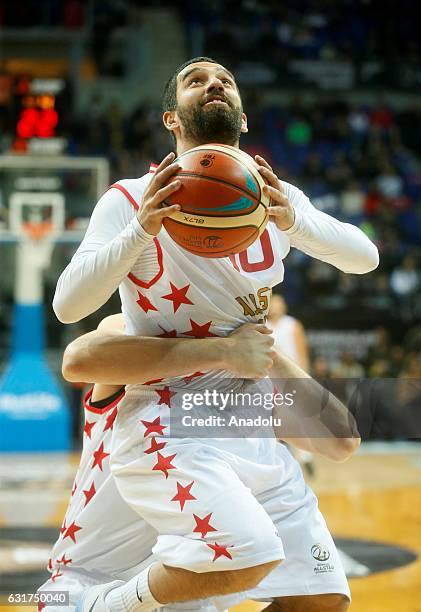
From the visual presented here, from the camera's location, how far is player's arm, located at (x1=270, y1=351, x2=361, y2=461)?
330cm

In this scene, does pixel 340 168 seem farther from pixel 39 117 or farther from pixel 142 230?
pixel 142 230

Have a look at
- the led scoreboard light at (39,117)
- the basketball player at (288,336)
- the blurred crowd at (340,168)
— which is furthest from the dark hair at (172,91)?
the blurred crowd at (340,168)

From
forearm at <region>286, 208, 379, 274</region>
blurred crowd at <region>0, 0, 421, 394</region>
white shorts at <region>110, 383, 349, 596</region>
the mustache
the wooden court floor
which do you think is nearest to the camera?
white shorts at <region>110, 383, 349, 596</region>

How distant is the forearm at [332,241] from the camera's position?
9.64 feet

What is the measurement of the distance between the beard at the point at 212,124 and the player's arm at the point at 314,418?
79 centimetres

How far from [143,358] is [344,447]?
90 cm

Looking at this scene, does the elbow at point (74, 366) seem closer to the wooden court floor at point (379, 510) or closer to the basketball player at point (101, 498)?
the basketball player at point (101, 498)

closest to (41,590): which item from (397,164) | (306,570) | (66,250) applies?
(306,570)

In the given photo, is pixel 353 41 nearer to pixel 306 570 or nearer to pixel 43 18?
pixel 43 18

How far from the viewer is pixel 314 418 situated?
337 centimetres

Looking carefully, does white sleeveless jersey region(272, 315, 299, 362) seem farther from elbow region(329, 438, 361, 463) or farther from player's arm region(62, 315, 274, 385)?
player's arm region(62, 315, 274, 385)

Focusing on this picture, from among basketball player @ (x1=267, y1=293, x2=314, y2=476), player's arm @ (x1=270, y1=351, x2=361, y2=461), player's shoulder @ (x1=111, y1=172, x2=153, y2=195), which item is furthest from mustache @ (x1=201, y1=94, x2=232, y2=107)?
basketball player @ (x1=267, y1=293, x2=314, y2=476)

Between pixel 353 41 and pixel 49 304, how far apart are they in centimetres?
932

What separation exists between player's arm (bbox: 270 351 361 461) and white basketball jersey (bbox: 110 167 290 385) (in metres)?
0.32
